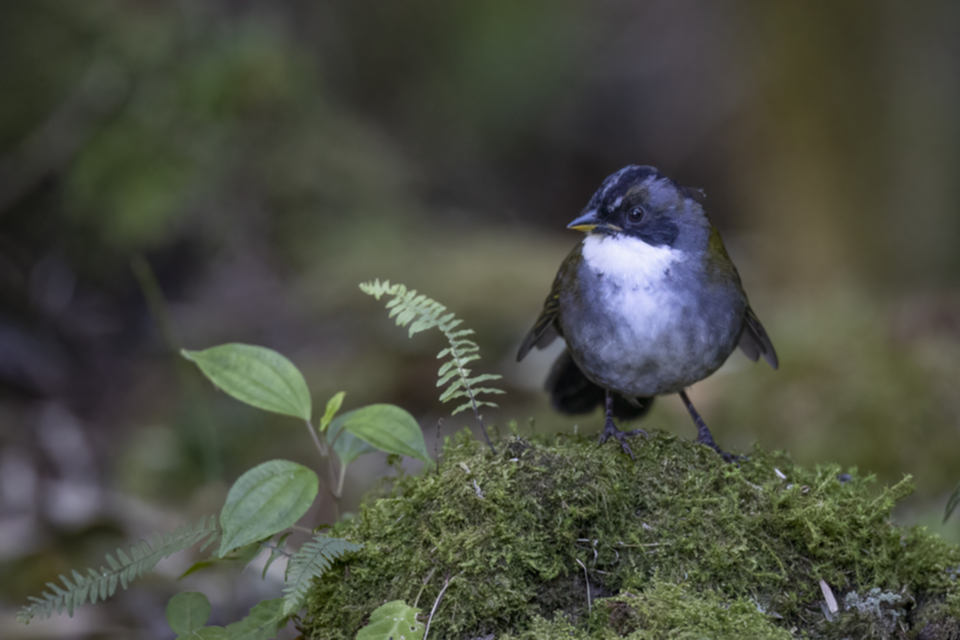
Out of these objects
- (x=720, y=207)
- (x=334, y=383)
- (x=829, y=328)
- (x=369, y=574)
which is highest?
(x=720, y=207)

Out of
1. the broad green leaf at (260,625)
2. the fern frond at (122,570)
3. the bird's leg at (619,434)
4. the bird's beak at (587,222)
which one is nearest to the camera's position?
the fern frond at (122,570)

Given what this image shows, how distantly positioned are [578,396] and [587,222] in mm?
1035

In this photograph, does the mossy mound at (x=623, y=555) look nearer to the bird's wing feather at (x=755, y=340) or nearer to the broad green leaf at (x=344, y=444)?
the broad green leaf at (x=344, y=444)

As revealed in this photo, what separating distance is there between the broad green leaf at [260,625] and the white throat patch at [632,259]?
1.70 m

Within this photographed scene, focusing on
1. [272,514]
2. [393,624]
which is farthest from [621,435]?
[272,514]

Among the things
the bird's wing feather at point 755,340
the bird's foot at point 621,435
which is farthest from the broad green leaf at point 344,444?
the bird's wing feather at point 755,340

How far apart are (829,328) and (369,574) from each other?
4.82m

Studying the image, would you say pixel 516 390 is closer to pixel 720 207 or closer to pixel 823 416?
pixel 823 416

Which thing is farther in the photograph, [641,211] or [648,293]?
[641,211]

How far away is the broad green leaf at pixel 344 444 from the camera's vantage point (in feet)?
8.82

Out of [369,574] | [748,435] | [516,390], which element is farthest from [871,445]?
[369,574]

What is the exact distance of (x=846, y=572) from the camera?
2.27m

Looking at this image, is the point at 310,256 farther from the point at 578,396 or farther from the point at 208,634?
the point at 208,634

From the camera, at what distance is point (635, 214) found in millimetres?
2975
